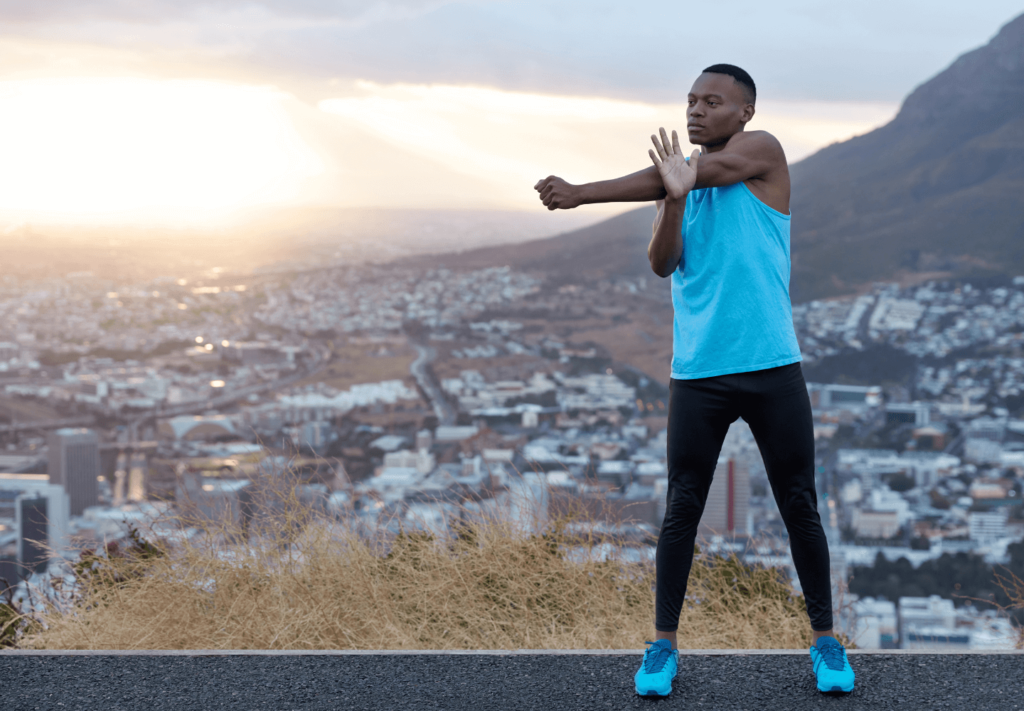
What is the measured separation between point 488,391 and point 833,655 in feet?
116

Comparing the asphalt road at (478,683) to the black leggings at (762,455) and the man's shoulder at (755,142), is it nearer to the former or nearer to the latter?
the black leggings at (762,455)

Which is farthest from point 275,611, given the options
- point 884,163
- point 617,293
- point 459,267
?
point 884,163

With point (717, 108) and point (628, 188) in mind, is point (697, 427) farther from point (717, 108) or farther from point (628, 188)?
point (717, 108)

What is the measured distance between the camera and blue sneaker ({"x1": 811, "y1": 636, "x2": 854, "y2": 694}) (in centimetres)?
233

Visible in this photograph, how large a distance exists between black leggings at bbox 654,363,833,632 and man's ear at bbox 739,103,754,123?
2.18 feet

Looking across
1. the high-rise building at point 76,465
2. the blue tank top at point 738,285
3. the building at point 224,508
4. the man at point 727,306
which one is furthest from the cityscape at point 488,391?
the blue tank top at point 738,285

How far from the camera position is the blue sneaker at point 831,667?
2.33m

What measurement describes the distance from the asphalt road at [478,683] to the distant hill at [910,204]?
40799 millimetres

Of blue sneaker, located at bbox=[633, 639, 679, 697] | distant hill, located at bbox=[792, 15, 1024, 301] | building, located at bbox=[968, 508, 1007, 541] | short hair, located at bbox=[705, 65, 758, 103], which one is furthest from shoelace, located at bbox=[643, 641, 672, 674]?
distant hill, located at bbox=[792, 15, 1024, 301]

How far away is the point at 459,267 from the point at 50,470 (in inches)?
1280

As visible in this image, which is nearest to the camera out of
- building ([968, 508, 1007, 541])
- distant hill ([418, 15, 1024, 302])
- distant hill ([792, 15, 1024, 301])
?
building ([968, 508, 1007, 541])

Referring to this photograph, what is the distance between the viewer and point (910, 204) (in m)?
69.1

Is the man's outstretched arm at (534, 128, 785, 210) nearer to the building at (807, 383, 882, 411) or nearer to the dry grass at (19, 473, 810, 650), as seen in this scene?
the dry grass at (19, 473, 810, 650)

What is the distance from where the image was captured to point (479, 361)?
41875mm
